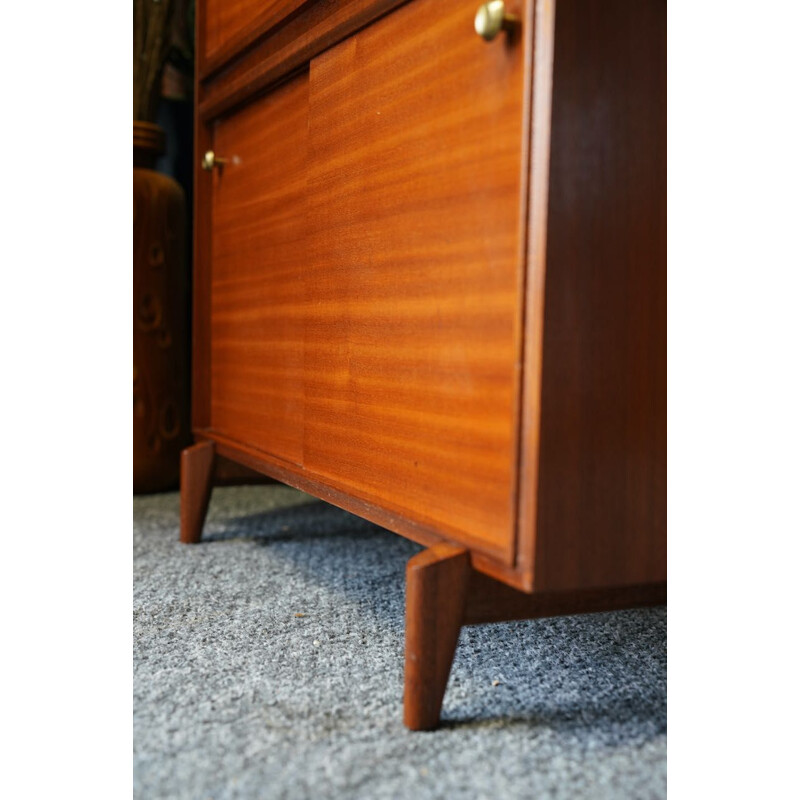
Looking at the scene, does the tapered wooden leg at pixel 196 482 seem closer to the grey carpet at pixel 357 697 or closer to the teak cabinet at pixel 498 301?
the grey carpet at pixel 357 697

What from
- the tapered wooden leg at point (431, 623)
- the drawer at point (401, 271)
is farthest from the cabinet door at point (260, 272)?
the tapered wooden leg at point (431, 623)

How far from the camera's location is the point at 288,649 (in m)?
0.81

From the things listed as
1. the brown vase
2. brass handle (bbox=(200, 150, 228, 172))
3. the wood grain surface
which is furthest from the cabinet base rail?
the brown vase

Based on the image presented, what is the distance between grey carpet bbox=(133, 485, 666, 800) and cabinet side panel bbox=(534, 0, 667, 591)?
128mm

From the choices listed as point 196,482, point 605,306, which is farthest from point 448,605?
point 196,482

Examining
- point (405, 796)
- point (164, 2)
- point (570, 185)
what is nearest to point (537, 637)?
point (405, 796)

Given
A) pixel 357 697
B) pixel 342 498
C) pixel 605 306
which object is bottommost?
pixel 357 697

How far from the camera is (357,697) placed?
0.70 metres

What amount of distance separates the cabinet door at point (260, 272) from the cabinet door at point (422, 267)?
2.7 inches

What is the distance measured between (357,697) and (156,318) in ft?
3.45

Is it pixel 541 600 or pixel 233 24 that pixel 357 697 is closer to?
pixel 541 600

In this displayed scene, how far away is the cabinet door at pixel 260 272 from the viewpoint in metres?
0.96

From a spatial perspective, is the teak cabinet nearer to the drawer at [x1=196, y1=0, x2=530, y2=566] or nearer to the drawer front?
the drawer at [x1=196, y1=0, x2=530, y2=566]

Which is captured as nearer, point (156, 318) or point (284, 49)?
point (284, 49)
